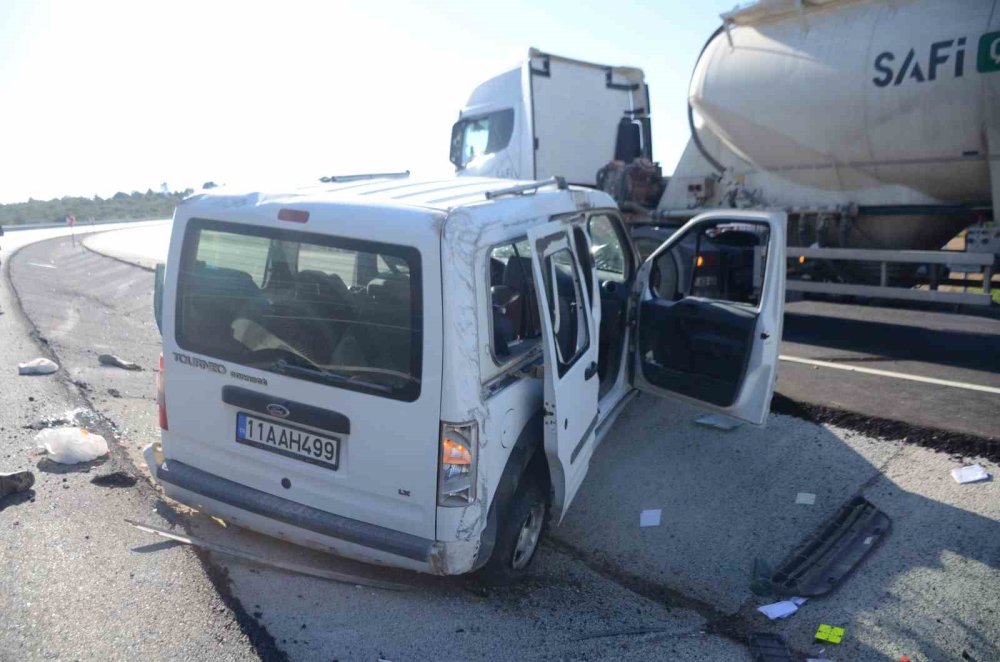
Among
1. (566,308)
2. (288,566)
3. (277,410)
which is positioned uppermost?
(566,308)

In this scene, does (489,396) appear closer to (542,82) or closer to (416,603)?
(416,603)

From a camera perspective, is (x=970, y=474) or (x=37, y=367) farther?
(x=37, y=367)

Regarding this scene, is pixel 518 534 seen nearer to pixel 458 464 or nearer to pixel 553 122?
pixel 458 464

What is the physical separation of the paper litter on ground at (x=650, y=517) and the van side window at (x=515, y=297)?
4.82 ft

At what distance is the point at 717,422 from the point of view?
5.72 m

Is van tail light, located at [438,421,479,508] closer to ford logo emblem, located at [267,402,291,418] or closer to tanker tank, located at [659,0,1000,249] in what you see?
ford logo emblem, located at [267,402,291,418]

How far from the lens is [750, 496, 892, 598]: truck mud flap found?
3.84 meters

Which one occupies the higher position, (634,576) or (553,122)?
(553,122)

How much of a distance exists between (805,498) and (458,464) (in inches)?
101

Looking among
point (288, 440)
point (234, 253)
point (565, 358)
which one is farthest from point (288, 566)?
point (565, 358)

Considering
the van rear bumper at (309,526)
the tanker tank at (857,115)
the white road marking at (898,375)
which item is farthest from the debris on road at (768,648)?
the tanker tank at (857,115)

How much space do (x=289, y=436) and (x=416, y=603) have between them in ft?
3.21

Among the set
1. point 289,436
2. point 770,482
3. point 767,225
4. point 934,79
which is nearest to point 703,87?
point 934,79

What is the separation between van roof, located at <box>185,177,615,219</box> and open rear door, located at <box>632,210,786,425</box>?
1.22m
